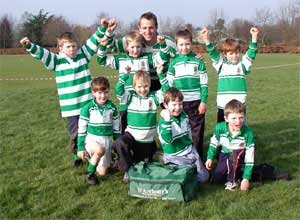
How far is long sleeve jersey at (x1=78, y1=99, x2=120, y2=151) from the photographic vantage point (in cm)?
587

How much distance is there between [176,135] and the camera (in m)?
5.61

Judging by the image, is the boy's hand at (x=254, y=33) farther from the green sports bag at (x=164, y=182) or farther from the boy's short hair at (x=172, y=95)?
the green sports bag at (x=164, y=182)

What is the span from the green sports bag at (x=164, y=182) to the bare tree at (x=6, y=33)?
69439 mm

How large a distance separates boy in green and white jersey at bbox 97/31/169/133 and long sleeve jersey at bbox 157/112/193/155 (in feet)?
2.89

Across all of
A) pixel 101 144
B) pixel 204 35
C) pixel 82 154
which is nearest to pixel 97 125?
pixel 101 144

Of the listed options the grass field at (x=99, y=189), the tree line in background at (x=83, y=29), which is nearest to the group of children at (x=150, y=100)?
the grass field at (x=99, y=189)

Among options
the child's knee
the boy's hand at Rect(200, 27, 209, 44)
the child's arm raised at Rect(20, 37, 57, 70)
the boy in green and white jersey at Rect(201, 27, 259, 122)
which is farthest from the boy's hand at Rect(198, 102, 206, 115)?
the child's arm raised at Rect(20, 37, 57, 70)

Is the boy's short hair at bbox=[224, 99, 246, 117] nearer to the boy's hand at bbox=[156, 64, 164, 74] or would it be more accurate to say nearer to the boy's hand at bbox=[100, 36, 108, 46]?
the boy's hand at bbox=[156, 64, 164, 74]

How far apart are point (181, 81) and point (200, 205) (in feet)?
6.48

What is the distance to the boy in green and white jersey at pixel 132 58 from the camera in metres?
6.05

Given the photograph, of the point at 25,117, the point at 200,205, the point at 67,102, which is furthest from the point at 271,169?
the point at 25,117

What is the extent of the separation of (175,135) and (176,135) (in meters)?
0.02

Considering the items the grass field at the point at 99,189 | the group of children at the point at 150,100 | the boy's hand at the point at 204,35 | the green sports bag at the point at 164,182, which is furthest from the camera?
the boy's hand at the point at 204,35

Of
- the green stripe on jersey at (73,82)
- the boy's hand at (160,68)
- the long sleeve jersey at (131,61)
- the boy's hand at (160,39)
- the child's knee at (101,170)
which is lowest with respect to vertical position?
the child's knee at (101,170)
